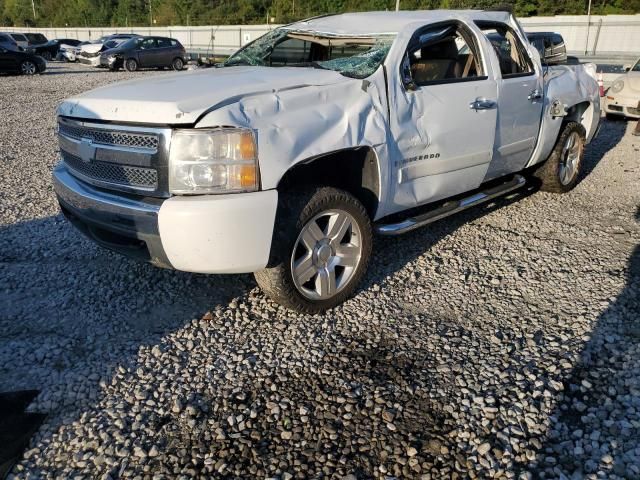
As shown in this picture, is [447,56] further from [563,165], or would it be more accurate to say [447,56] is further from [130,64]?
[130,64]

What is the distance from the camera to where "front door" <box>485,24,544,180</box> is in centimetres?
474

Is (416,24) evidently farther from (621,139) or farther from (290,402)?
(621,139)

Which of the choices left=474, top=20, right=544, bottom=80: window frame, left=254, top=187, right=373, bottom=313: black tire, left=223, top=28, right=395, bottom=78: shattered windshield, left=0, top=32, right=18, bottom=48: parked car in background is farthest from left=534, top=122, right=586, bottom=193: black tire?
left=0, top=32, right=18, bottom=48: parked car in background

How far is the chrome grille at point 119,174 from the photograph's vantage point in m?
3.07

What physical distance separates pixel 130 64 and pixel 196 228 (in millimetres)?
24978

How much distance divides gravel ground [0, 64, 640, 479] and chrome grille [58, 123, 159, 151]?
111cm

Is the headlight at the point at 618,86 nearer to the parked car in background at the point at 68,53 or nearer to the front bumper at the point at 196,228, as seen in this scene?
the front bumper at the point at 196,228

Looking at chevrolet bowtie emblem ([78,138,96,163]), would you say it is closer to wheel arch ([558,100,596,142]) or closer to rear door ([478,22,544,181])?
rear door ([478,22,544,181])

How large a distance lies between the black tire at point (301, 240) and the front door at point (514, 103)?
1.74m

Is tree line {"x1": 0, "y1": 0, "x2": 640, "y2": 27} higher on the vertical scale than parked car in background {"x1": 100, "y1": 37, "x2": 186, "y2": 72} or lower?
higher

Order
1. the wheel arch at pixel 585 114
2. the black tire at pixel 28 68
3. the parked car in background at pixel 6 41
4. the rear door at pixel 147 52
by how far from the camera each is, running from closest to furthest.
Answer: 1. the wheel arch at pixel 585 114
2. the parked car in background at pixel 6 41
3. the black tire at pixel 28 68
4. the rear door at pixel 147 52

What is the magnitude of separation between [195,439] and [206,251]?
3.10 ft

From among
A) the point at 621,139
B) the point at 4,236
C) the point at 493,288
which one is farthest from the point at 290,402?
the point at 621,139

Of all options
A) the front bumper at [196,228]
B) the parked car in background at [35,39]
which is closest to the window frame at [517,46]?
the front bumper at [196,228]
